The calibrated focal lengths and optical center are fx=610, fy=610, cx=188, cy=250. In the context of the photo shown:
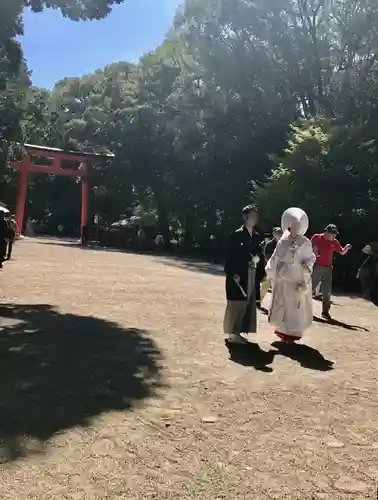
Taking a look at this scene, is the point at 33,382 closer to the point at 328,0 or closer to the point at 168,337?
the point at 168,337

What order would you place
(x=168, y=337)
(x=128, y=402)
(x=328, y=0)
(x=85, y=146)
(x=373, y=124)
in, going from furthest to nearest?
1. (x=85, y=146)
2. (x=328, y=0)
3. (x=373, y=124)
4. (x=168, y=337)
5. (x=128, y=402)

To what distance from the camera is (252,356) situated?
7.51m

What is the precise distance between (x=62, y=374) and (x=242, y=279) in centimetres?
300

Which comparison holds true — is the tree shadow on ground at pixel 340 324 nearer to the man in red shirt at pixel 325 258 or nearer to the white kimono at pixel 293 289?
the man in red shirt at pixel 325 258

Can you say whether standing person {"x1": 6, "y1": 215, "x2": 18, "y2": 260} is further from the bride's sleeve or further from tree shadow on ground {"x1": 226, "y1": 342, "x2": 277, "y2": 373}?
tree shadow on ground {"x1": 226, "y1": 342, "x2": 277, "y2": 373}

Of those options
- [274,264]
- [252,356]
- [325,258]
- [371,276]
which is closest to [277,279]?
[274,264]

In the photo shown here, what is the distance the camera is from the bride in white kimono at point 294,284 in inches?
324

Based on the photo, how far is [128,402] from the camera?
529 cm

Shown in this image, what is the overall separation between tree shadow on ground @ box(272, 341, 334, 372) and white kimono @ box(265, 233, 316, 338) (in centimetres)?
19

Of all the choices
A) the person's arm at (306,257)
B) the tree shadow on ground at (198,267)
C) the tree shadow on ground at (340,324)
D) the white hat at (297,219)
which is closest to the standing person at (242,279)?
the white hat at (297,219)

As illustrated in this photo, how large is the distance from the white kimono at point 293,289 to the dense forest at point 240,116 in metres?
5.42

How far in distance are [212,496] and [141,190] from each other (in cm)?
3568

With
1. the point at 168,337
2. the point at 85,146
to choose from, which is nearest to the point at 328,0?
the point at 168,337

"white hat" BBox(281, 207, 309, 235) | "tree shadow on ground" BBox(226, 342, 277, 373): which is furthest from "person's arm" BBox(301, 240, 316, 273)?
"tree shadow on ground" BBox(226, 342, 277, 373)
